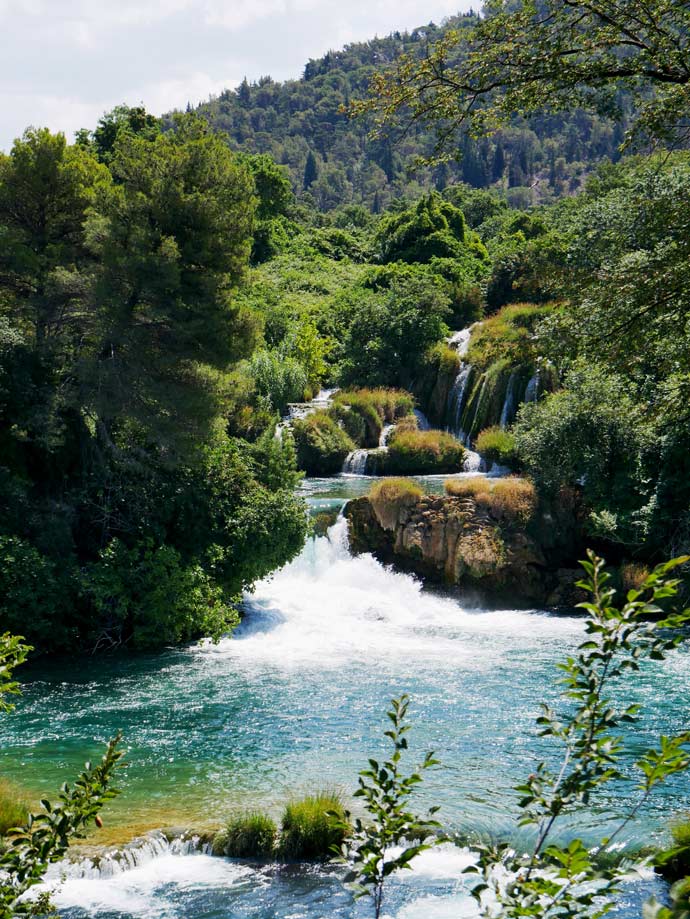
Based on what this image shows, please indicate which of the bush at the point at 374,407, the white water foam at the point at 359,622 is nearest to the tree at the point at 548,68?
the white water foam at the point at 359,622

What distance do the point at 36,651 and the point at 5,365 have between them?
5.06 meters

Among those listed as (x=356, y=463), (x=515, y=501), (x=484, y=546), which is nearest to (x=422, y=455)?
(x=356, y=463)

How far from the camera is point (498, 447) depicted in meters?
24.9

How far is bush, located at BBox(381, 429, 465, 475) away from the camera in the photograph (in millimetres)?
25875

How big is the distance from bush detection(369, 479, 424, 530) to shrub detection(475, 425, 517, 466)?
16.3 ft

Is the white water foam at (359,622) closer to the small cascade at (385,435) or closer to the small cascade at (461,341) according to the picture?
the small cascade at (385,435)

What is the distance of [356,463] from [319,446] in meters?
1.27

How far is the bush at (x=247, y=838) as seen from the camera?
8.65 m

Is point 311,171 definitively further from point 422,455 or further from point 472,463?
point 472,463

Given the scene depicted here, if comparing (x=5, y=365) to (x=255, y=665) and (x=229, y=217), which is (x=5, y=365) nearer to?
(x=229, y=217)

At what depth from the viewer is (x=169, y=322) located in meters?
16.2

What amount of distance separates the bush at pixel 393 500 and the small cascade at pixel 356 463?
6.41m

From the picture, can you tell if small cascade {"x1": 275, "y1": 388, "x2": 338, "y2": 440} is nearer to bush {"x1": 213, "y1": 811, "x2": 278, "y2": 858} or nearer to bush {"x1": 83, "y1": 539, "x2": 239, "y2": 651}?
bush {"x1": 83, "y1": 539, "x2": 239, "y2": 651}

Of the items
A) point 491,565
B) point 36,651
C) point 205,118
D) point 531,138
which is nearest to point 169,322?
point 205,118
